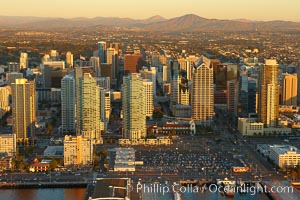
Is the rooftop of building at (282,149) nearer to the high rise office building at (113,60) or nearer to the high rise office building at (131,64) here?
the high rise office building at (113,60)

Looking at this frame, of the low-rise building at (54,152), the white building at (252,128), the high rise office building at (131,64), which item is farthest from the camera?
the high rise office building at (131,64)

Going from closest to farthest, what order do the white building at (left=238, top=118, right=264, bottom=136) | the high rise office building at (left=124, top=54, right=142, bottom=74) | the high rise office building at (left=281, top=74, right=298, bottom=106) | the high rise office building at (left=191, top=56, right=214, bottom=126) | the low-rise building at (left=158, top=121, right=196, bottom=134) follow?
the white building at (left=238, top=118, right=264, bottom=136)
the low-rise building at (left=158, top=121, right=196, bottom=134)
the high rise office building at (left=191, top=56, right=214, bottom=126)
the high rise office building at (left=281, top=74, right=298, bottom=106)
the high rise office building at (left=124, top=54, right=142, bottom=74)

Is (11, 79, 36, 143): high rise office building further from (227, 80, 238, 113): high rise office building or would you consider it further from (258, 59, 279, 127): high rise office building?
(227, 80, 238, 113): high rise office building

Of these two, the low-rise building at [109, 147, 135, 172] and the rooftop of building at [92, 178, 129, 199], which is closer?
the rooftop of building at [92, 178, 129, 199]

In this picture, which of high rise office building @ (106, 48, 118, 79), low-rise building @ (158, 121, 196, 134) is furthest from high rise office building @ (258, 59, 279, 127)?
high rise office building @ (106, 48, 118, 79)

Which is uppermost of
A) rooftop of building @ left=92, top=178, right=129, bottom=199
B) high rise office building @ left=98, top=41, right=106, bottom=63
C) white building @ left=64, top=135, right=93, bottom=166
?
high rise office building @ left=98, top=41, right=106, bottom=63

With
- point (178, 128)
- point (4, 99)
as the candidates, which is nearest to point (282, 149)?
point (178, 128)

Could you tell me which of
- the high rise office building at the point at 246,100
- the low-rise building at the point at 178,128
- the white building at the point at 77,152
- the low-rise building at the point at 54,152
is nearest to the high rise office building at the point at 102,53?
the high rise office building at the point at 246,100
